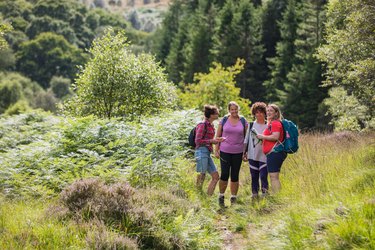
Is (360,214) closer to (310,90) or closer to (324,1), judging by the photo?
(310,90)

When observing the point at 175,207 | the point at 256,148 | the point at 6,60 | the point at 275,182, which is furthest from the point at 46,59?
the point at 175,207

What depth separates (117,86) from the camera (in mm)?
17234

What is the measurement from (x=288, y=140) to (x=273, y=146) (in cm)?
28

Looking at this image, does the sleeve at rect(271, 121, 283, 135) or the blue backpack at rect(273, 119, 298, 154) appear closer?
the blue backpack at rect(273, 119, 298, 154)

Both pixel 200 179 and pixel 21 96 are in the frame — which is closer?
pixel 200 179

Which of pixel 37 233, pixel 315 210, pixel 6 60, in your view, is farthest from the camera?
pixel 6 60

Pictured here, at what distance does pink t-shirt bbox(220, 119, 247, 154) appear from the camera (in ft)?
26.4

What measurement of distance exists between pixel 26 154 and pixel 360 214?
6969 mm

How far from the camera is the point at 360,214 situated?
4.32 meters

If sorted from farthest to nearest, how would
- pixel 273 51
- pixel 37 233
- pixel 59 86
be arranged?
1. pixel 59 86
2. pixel 273 51
3. pixel 37 233

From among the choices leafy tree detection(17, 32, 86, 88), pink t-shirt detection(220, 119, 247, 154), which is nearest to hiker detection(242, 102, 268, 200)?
pink t-shirt detection(220, 119, 247, 154)

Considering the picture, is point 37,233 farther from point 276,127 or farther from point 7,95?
point 7,95

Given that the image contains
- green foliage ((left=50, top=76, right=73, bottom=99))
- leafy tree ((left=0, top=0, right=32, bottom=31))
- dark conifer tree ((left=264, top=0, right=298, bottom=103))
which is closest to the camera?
dark conifer tree ((left=264, top=0, right=298, bottom=103))

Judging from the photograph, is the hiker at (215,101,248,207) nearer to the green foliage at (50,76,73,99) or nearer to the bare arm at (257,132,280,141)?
the bare arm at (257,132,280,141)
